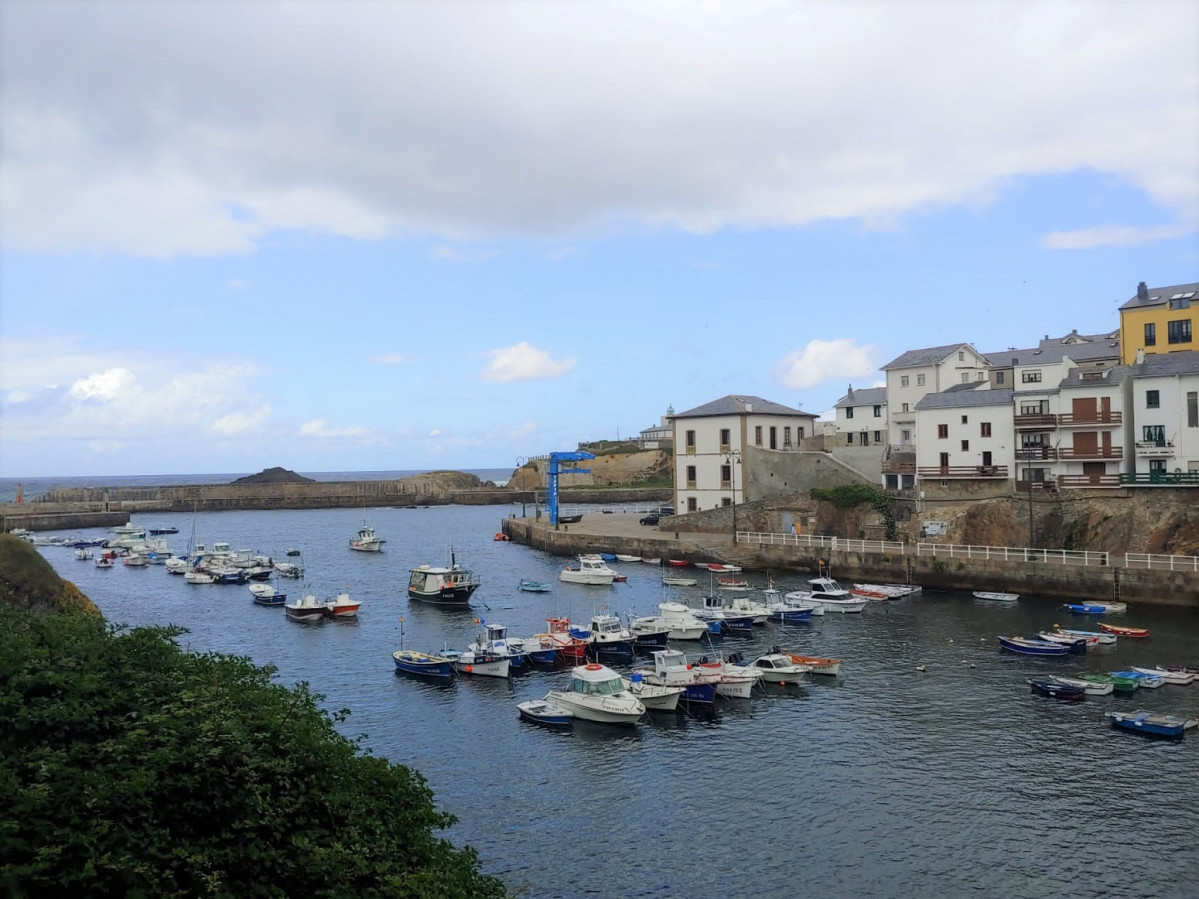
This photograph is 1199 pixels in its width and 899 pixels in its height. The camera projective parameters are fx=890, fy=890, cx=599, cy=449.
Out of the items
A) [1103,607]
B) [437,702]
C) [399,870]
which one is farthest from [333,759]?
[1103,607]

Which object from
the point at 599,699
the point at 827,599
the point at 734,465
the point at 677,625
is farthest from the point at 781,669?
the point at 734,465

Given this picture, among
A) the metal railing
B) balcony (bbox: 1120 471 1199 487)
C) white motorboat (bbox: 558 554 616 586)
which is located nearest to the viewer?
the metal railing

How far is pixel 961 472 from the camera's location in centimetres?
6819

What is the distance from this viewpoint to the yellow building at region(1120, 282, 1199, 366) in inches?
2662

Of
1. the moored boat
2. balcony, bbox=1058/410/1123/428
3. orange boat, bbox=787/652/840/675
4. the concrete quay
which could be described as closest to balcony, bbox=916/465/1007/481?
balcony, bbox=1058/410/1123/428

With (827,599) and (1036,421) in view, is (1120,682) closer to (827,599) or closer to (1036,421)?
(827,599)

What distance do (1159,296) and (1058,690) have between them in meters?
49.2

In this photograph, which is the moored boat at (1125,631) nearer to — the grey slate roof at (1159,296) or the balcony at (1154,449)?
the balcony at (1154,449)

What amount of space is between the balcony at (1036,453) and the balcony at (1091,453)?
1.70 ft

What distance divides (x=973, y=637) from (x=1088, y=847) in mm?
23687

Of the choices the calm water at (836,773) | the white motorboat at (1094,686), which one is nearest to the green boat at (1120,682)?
the white motorboat at (1094,686)

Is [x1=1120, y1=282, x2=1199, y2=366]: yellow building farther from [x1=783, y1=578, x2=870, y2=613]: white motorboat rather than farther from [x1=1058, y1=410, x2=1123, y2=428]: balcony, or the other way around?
[x1=783, y1=578, x2=870, y2=613]: white motorboat

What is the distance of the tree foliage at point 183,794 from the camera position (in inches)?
493

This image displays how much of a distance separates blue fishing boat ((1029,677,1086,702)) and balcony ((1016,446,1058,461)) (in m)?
32.4
